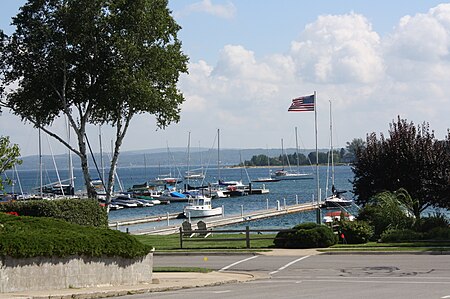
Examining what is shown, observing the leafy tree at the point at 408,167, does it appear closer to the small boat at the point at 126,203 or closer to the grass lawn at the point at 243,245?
the grass lawn at the point at 243,245

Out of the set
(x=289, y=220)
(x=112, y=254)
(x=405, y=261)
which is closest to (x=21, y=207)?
(x=112, y=254)

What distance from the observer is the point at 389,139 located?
47.1 metres

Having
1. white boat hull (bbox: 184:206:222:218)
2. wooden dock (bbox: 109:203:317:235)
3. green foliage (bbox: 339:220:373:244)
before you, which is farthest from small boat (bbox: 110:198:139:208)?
green foliage (bbox: 339:220:373:244)

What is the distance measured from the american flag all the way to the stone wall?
32374 millimetres

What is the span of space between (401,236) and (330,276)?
11.7m

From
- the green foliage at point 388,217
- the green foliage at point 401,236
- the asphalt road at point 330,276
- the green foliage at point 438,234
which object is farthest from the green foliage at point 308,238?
the green foliage at point 438,234

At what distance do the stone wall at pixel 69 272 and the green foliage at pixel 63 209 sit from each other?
8.43m

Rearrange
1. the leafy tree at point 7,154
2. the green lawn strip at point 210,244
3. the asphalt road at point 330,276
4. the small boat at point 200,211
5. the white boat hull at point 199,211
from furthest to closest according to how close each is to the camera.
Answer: the white boat hull at point 199,211 → the small boat at point 200,211 → the green lawn strip at point 210,244 → the leafy tree at point 7,154 → the asphalt road at point 330,276

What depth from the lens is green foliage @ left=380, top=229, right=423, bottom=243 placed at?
37.9m

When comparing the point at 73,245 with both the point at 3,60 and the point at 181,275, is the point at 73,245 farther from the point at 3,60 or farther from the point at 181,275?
the point at 3,60

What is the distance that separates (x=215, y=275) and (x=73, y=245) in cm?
731

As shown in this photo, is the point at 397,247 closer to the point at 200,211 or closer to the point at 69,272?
the point at 69,272

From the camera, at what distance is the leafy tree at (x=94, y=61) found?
37.6 m

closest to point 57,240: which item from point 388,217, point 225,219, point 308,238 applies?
point 308,238
